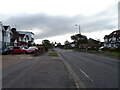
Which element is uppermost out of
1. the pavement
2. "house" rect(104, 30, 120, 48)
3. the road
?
"house" rect(104, 30, 120, 48)

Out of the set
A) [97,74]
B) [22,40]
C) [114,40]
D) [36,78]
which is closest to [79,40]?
[114,40]

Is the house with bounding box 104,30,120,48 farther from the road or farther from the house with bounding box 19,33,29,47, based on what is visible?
the road

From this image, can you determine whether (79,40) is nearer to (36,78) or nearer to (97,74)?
(97,74)

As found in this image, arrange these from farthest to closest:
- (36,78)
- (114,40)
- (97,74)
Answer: (114,40) → (97,74) → (36,78)

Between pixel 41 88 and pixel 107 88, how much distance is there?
8.81 ft

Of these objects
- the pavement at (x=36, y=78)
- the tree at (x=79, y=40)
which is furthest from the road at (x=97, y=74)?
the tree at (x=79, y=40)

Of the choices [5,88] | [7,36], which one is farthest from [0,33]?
[5,88]

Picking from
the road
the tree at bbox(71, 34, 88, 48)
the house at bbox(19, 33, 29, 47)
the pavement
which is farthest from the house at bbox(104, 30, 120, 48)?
the pavement

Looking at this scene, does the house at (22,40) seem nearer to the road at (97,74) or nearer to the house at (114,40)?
the house at (114,40)

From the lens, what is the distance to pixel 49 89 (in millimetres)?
7141

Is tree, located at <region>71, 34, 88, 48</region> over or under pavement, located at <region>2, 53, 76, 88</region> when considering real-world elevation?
over

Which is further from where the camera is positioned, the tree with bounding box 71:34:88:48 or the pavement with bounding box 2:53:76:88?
the tree with bounding box 71:34:88:48

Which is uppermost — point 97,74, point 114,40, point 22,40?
point 22,40

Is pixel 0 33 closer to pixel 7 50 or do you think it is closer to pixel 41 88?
pixel 7 50
